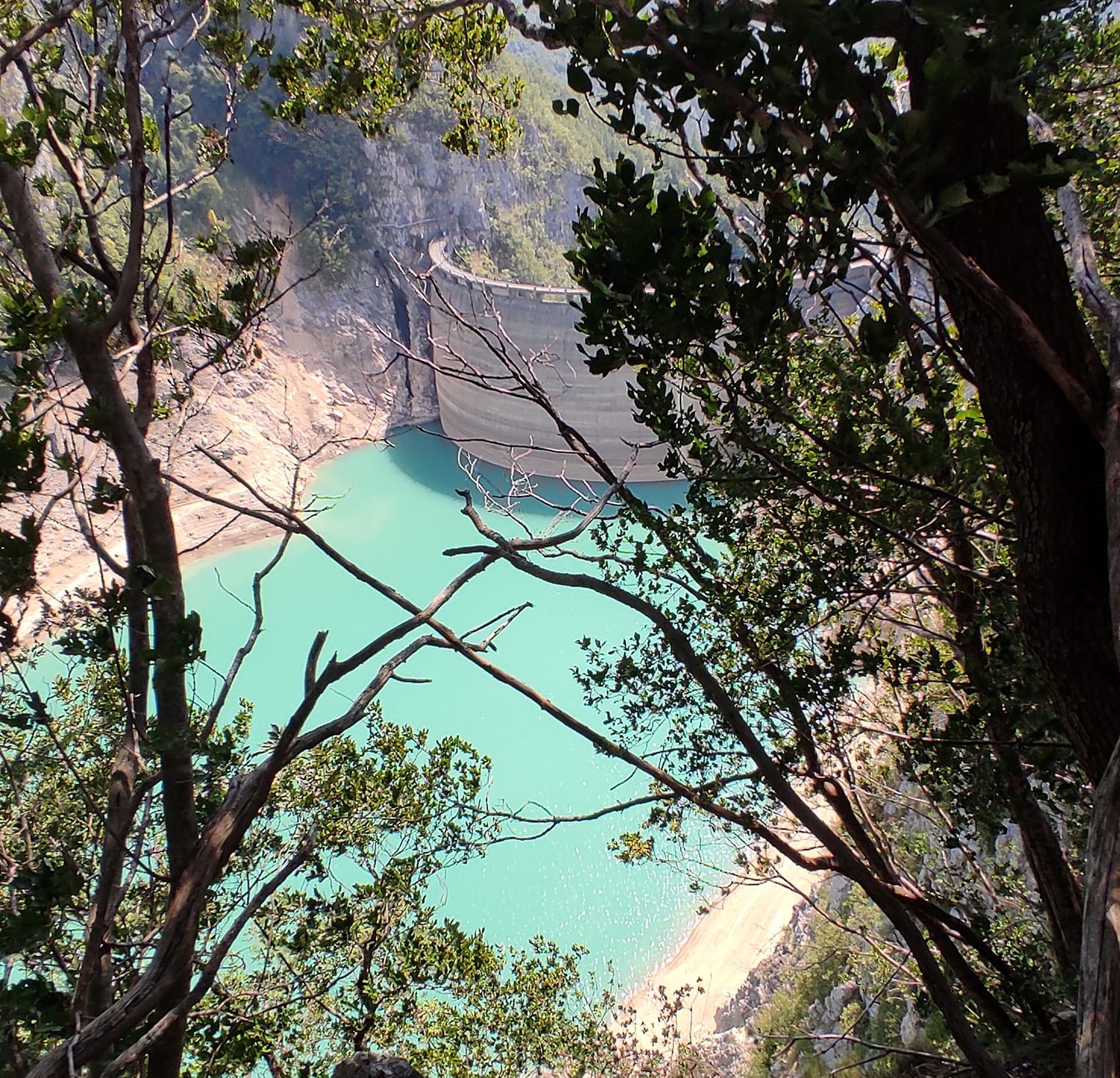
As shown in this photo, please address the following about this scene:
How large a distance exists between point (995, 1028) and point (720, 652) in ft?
4.07

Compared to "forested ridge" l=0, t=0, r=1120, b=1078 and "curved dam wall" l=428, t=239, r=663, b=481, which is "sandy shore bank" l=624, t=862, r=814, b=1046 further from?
"curved dam wall" l=428, t=239, r=663, b=481

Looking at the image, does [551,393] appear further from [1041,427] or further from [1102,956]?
[1102,956]

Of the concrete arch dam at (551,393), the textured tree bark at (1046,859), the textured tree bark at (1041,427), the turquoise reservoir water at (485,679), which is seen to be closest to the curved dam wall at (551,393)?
the concrete arch dam at (551,393)

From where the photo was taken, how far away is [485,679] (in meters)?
9.94

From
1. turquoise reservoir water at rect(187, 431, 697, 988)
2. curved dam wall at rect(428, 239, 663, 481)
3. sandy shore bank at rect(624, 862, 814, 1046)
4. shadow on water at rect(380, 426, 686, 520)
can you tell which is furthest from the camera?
shadow on water at rect(380, 426, 686, 520)

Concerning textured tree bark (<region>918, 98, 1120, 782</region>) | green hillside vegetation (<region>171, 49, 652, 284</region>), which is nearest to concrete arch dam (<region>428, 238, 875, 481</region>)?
green hillside vegetation (<region>171, 49, 652, 284</region>)

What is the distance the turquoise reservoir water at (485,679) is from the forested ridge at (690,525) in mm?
3072

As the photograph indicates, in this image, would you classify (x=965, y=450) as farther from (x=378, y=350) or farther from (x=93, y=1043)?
(x=378, y=350)

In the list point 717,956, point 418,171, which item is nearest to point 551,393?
point 418,171

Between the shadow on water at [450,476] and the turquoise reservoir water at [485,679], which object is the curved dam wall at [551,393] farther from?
the turquoise reservoir water at [485,679]

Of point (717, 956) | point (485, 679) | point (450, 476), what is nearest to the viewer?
point (717, 956)

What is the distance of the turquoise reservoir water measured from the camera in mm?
7434

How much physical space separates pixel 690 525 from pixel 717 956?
6.70 meters

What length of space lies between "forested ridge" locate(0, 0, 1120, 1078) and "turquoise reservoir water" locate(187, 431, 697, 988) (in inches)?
121
